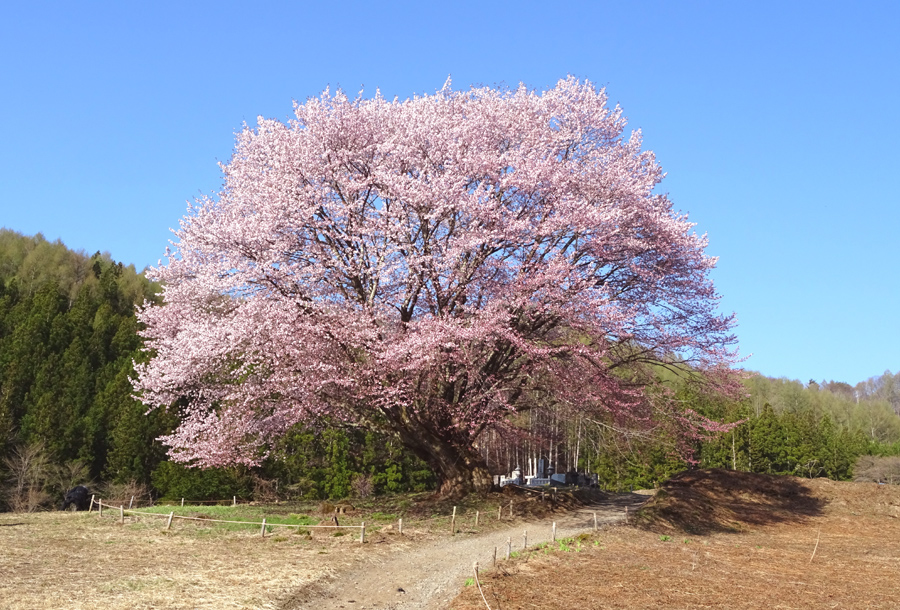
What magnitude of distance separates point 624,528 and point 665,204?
391 inches

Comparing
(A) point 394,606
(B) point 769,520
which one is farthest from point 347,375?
(B) point 769,520

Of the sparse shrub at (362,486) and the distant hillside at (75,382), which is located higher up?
the distant hillside at (75,382)

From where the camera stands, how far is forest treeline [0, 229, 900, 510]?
42312mm

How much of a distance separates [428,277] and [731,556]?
397 inches

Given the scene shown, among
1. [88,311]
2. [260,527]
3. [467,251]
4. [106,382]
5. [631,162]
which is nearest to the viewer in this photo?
[260,527]

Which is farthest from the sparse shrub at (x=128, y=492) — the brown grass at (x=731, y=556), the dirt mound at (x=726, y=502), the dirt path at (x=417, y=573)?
the brown grass at (x=731, y=556)

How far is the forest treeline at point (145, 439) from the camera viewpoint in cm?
4231

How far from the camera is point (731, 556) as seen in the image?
59.7 ft

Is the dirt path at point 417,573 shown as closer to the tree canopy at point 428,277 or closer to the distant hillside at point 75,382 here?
the tree canopy at point 428,277

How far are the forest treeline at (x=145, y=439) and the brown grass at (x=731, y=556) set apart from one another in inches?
105

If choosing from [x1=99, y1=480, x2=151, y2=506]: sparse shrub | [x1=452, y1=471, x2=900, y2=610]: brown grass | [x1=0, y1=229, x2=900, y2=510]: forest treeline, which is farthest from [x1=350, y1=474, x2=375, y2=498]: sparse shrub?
[x1=452, y1=471, x2=900, y2=610]: brown grass

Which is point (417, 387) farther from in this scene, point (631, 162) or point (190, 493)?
point (190, 493)

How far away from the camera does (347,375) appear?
20.1 meters

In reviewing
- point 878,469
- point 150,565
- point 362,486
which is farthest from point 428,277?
point 878,469
